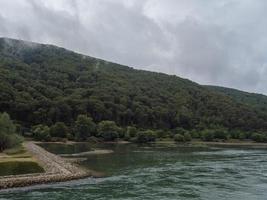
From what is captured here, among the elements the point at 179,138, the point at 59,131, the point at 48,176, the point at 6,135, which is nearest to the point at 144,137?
the point at 179,138

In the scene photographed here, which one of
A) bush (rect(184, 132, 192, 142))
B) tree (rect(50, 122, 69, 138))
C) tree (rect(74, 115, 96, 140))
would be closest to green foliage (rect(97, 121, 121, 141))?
tree (rect(74, 115, 96, 140))

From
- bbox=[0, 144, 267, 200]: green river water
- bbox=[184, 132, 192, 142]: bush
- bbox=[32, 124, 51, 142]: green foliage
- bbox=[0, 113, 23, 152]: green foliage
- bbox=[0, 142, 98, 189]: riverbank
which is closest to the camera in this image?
bbox=[0, 144, 267, 200]: green river water

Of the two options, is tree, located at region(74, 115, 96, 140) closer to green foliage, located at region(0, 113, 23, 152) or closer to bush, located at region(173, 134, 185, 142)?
bush, located at region(173, 134, 185, 142)

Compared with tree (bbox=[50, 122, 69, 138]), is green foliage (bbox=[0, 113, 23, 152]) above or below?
below

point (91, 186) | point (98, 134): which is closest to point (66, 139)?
point (98, 134)

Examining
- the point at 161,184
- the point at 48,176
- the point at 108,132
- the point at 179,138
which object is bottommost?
the point at 161,184

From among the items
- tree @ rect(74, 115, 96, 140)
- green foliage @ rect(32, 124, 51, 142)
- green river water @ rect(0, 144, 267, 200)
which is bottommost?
green river water @ rect(0, 144, 267, 200)

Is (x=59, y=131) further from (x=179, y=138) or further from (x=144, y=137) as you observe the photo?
(x=179, y=138)

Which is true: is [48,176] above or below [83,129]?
below

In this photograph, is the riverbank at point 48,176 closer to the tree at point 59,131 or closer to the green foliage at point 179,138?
the tree at point 59,131

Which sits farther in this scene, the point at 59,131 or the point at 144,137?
the point at 144,137

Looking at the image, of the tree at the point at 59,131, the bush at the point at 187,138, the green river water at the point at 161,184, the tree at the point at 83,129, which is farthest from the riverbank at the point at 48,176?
the bush at the point at 187,138

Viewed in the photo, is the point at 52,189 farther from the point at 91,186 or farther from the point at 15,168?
the point at 15,168

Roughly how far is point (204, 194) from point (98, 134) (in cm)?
13022
